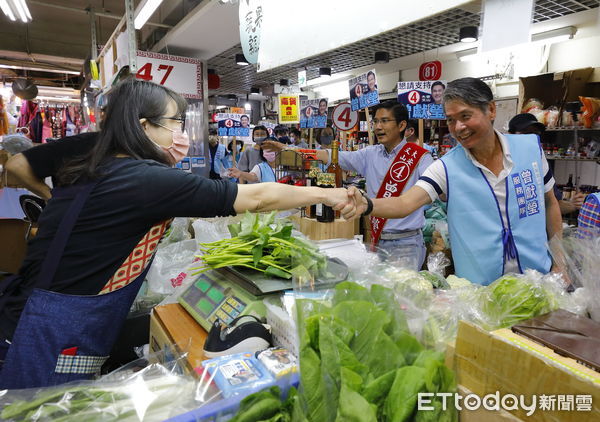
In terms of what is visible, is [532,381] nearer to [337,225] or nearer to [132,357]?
[337,225]

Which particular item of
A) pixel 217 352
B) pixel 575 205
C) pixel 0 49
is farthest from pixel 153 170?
pixel 0 49

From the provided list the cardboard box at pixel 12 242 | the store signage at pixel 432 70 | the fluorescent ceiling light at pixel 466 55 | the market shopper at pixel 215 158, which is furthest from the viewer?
the fluorescent ceiling light at pixel 466 55

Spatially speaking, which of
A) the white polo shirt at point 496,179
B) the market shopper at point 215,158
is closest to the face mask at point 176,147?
the white polo shirt at point 496,179

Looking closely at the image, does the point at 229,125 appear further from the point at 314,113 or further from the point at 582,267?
the point at 582,267

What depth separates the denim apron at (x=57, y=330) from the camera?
4.43ft

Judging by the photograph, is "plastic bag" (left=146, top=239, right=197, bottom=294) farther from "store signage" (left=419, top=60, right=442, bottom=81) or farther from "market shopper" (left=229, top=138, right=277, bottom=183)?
"store signage" (left=419, top=60, right=442, bottom=81)

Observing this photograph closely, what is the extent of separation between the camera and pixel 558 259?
1678 mm

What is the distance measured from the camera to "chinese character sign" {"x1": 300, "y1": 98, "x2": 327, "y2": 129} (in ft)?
26.0

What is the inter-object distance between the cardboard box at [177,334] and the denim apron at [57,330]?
216 millimetres

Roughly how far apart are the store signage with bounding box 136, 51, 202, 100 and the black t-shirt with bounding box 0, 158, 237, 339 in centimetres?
516

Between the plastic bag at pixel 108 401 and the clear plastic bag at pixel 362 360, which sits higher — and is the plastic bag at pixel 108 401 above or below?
below

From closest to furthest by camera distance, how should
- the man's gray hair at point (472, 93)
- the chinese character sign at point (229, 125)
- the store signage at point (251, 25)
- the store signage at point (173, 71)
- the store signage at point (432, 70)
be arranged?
1. the man's gray hair at point (472, 93)
2. the store signage at point (251, 25)
3. the store signage at point (173, 71)
4. the store signage at point (432, 70)
5. the chinese character sign at point (229, 125)

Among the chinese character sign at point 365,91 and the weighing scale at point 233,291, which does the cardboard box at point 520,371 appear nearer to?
the weighing scale at point 233,291

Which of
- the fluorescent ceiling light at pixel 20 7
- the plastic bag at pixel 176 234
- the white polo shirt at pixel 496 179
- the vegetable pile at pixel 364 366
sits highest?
the fluorescent ceiling light at pixel 20 7
